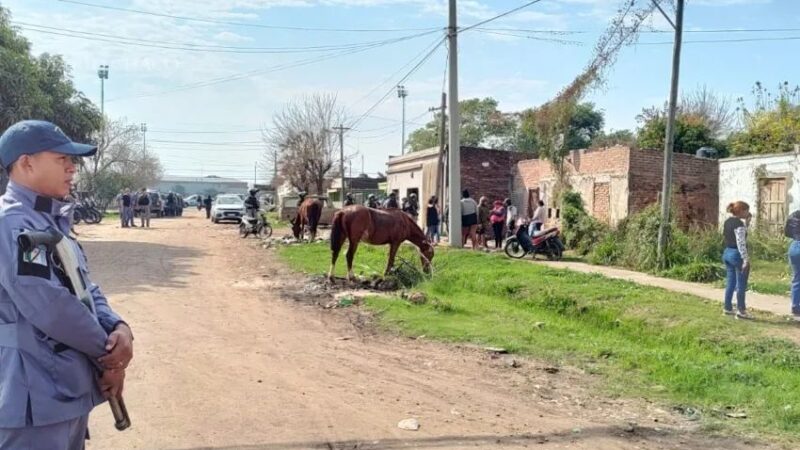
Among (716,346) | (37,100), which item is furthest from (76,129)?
(716,346)

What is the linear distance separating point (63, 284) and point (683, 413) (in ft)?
17.8

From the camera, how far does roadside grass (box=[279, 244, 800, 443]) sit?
21.8 ft

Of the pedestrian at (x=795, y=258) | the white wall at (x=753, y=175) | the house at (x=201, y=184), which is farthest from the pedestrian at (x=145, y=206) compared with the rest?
the house at (x=201, y=184)

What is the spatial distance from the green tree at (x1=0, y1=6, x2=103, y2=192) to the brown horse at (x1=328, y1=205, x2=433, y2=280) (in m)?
12.1

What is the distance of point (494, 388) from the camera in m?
6.79

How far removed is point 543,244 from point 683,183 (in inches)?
190

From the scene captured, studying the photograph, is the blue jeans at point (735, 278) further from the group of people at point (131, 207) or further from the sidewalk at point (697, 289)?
the group of people at point (131, 207)

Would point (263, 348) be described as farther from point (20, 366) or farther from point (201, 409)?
point (20, 366)

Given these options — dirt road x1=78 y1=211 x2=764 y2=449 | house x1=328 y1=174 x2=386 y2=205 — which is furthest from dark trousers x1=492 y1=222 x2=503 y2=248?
house x1=328 y1=174 x2=386 y2=205

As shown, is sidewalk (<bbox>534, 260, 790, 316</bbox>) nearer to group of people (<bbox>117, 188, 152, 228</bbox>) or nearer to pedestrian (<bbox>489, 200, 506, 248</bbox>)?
pedestrian (<bbox>489, 200, 506, 248</bbox>)

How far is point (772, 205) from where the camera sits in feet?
57.1

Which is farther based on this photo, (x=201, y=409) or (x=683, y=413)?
(x=683, y=413)

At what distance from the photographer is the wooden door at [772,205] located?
1703 centimetres

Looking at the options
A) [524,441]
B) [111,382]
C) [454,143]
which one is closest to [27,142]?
[111,382]
